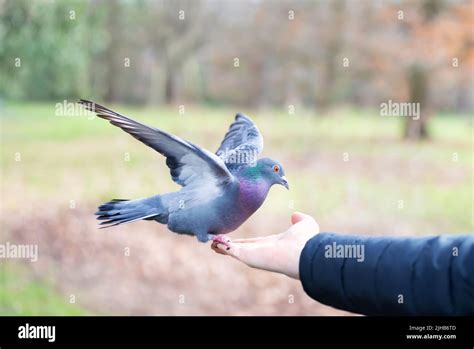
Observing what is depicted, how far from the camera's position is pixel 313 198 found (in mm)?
9305

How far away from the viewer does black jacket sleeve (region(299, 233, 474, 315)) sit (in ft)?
7.10

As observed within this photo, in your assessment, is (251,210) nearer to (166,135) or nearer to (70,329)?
(166,135)

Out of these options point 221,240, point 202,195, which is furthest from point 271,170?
point 221,240

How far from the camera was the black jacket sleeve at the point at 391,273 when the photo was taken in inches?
85.2

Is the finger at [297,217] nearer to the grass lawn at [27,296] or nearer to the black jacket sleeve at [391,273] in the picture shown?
the black jacket sleeve at [391,273]

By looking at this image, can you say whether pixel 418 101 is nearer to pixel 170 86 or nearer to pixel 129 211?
pixel 170 86

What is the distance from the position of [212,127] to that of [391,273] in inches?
253

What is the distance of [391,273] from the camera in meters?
2.29

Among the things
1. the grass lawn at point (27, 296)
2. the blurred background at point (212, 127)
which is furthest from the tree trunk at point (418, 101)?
the grass lawn at point (27, 296)

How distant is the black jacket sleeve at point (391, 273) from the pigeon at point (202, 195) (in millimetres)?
362

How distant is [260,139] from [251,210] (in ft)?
1.32

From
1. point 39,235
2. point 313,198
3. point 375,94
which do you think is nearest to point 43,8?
point 39,235

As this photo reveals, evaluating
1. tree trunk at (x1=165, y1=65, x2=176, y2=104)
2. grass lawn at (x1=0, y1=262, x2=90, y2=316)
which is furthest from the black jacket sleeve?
tree trunk at (x1=165, y1=65, x2=176, y2=104)

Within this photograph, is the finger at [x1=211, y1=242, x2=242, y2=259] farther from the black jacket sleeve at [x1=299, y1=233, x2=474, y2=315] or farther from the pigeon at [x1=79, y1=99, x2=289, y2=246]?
the black jacket sleeve at [x1=299, y1=233, x2=474, y2=315]
